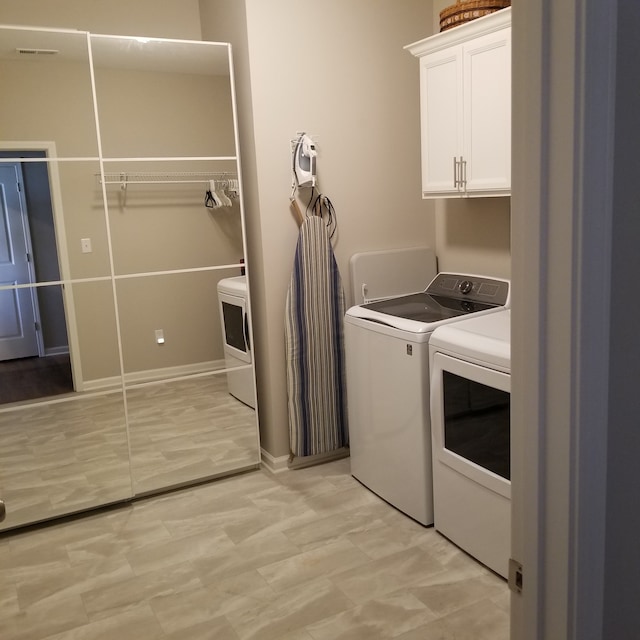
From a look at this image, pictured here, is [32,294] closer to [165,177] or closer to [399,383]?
[165,177]

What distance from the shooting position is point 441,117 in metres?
3.16

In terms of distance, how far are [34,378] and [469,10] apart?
2607 mm

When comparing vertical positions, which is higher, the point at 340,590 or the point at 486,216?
the point at 486,216

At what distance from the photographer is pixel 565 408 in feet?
2.93

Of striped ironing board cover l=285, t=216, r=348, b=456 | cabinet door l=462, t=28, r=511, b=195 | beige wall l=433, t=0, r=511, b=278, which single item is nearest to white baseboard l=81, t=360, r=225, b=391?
striped ironing board cover l=285, t=216, r=348, b=456

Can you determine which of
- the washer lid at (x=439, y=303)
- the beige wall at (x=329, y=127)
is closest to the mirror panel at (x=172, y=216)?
the beige wall at (x=329, y=127)

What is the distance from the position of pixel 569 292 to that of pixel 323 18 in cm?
292

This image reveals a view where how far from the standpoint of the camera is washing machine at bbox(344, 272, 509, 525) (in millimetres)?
2863

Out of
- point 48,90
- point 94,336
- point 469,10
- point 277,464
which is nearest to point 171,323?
point 94,336

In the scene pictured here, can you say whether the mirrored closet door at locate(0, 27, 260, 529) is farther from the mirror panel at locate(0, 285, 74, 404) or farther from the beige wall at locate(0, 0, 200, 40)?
the beige wall at locate(0, 0, 200, 40)

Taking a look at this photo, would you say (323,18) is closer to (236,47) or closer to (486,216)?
(236,47)

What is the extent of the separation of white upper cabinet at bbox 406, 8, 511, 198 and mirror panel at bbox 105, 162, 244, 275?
1052mm

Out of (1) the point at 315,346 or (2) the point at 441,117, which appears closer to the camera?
(2) the point at 441,117

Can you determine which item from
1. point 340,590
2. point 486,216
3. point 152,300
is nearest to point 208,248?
point 152,300
